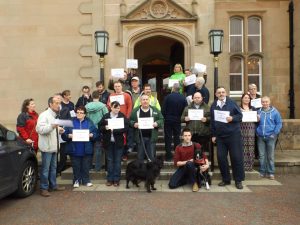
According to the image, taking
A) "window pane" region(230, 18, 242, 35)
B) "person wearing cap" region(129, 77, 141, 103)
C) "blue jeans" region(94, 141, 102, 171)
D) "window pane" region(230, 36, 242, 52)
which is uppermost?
"window pane" region(230, 18, 242, 35)

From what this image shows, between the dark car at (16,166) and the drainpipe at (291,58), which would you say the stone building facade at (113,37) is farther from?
the dark car at (16,166)

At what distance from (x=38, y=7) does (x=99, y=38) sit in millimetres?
3949

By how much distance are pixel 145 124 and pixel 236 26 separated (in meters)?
6.59

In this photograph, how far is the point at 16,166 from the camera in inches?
259

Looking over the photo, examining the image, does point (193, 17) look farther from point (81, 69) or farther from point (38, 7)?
point (38, 7)

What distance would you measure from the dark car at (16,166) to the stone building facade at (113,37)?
219 inches

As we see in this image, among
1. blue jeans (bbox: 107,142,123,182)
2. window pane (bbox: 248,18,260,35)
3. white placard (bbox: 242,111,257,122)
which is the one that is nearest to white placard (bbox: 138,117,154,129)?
blue jeans (bbox: 107,142,123,182)

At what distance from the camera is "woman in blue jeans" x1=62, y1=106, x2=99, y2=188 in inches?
301

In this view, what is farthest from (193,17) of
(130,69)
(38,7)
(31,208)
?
(31,208)

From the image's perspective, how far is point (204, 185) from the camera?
25.9 ft

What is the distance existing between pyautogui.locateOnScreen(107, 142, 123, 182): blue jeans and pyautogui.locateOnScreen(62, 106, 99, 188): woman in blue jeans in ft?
1.26

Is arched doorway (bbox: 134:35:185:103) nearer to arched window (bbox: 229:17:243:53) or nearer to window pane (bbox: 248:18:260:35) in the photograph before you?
arched window (bbox: 229:17:243:53)

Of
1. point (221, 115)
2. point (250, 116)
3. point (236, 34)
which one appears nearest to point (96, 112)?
point (221, 115)

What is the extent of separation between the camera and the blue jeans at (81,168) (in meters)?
7.74
